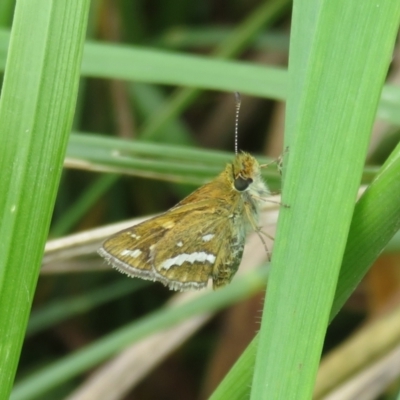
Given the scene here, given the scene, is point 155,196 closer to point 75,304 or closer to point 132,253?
point 75,304

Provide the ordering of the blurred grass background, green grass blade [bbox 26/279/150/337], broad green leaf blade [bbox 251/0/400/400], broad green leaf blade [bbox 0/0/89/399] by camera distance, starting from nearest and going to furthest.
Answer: broad green leaf blade [bbox 251/0/400/400] → broad green leaf blade [bbox 0/0/89/399] → the blurred grass background → green grass blade [bbox 26/279/150/337]

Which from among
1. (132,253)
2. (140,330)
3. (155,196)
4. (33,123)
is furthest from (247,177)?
(155,196)

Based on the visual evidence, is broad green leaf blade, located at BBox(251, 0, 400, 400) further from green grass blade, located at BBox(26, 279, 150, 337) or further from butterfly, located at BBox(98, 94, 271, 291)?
green grass blade, located at BBox(26, 279, 150, 337)

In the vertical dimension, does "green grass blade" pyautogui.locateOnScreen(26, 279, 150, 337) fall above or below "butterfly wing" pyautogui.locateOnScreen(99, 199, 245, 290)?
below

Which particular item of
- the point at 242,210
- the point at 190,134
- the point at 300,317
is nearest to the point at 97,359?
the point at 242,210

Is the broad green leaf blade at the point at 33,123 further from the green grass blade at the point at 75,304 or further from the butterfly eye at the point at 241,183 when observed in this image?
the green grass blade at the point at 75,304

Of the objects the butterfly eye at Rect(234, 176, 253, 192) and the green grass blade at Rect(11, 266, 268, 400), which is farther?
the green grass blade at Rect(11, 266, 268, 400)

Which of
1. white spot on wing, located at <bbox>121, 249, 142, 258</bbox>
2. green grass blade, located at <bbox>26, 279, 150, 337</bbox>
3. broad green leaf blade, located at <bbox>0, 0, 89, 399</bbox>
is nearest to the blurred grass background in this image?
green grass blade, located at <bbox>26, 279, 150, 337</bbox>

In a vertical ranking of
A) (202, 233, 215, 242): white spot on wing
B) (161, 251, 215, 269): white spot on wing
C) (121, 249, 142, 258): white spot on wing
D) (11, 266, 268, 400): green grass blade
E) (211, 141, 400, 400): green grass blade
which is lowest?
(11, 266, 268, 400): green grass blade
